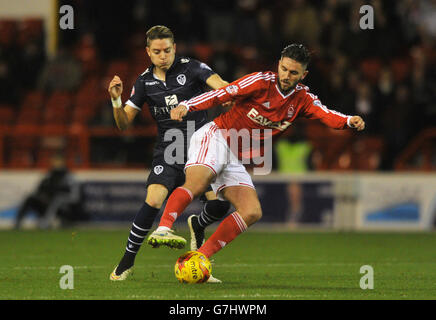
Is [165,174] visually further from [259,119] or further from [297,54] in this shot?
[297,54]

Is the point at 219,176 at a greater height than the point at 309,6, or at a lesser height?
lesser

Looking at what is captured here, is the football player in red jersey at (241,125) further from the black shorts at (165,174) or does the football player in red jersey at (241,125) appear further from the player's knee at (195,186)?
the black shorts at (165,174)

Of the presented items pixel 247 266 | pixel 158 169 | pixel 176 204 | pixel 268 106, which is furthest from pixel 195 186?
pixel 247 266

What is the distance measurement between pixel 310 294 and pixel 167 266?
2704 mm

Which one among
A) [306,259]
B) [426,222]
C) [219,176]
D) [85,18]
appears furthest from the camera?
[85,18]

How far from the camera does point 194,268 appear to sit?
7363 mm

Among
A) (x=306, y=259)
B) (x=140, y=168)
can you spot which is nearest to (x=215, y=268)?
(x=306, y=259)

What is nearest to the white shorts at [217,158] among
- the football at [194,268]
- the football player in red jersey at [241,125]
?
the football player in red jersey at [241,125]

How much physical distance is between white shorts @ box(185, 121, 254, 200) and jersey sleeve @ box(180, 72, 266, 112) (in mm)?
410

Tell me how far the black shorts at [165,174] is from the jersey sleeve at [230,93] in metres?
0.84

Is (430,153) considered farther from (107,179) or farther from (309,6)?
(107,179)

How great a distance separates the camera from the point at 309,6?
17422mm
